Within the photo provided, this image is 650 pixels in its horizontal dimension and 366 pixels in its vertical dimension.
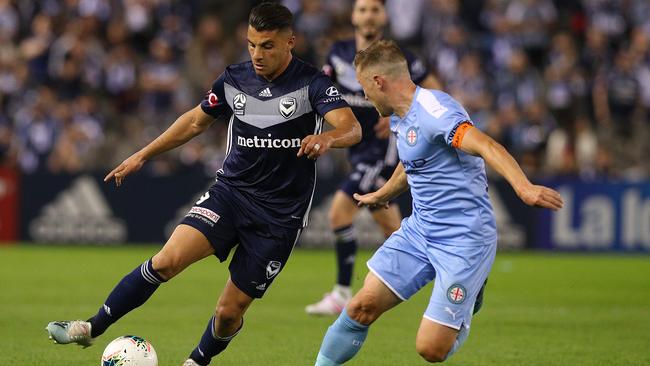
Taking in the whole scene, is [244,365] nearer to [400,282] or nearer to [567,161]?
[400,282]

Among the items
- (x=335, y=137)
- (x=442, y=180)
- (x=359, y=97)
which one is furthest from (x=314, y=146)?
(x=359, y=97)

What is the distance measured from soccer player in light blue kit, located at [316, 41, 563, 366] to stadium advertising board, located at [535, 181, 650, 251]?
12078mm

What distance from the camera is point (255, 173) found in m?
7.07

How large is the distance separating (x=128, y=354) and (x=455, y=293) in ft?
6.77

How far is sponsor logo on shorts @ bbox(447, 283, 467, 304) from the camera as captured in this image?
6.25 metres

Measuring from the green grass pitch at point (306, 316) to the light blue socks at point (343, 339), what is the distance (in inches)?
54.9

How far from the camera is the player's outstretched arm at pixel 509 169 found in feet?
17.2

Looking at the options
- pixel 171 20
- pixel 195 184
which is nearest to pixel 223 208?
pixel 195 184

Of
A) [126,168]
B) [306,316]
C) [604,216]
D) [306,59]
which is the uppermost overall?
[126,168]

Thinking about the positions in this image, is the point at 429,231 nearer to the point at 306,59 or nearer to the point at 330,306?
the point at 330,306

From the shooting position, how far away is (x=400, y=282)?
6391 mm

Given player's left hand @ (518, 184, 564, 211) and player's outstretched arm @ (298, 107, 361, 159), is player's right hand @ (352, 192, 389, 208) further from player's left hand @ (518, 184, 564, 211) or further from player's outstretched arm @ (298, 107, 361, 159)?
player's left hand @ (518, 184, 564, 211)

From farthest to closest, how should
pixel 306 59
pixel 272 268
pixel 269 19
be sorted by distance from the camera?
pixel 306 59, pixel 272 268, pixel 269 19

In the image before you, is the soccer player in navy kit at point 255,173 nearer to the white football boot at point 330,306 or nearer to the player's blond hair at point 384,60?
the player's blond hair at point 384,60
